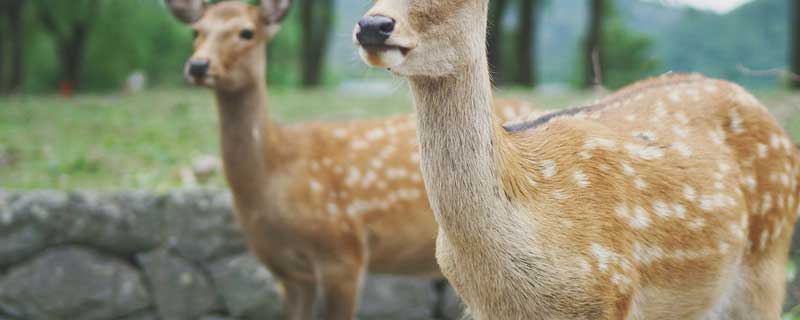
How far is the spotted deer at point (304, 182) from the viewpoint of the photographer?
4.53 m

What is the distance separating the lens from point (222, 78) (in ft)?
14.8

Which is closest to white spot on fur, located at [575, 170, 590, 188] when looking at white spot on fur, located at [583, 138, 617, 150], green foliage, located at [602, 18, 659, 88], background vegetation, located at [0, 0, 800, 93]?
white spot on fur, located at [583, 138, 617, 150]

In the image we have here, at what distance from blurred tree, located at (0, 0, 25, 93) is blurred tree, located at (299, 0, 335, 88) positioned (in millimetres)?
6250

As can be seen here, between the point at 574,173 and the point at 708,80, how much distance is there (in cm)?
115

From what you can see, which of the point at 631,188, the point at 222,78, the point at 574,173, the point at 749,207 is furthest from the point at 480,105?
the point at 222,78

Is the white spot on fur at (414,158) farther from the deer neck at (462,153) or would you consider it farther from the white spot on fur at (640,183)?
the deer neck at (462,153)

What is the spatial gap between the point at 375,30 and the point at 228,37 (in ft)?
9.34

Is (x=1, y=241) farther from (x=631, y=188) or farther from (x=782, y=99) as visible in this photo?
(x=782, y=99)

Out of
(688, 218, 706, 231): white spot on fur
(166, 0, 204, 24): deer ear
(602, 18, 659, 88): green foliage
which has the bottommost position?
(602, 18, 659, 88): green foliage

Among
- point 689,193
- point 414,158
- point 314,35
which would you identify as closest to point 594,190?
point 689,193

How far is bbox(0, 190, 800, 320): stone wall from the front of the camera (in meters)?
5.26

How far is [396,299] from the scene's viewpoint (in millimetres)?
5613

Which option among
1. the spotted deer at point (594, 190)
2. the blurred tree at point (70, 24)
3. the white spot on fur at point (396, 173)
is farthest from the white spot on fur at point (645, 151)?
the blurred tree at point (70, 24)

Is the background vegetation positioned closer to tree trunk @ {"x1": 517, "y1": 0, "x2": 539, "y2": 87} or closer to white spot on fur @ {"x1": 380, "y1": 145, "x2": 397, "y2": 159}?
tree trunk @ {"x1": 517, "y1": 0, "x2": 539, "y2": 87}
